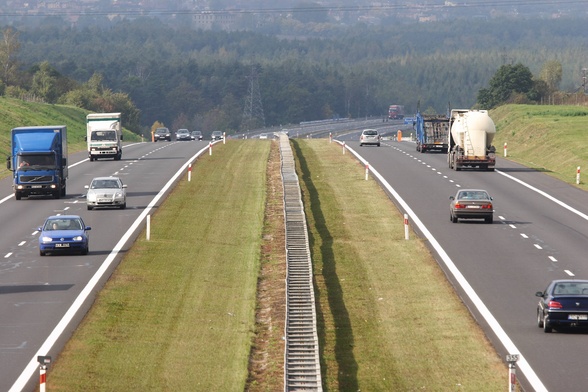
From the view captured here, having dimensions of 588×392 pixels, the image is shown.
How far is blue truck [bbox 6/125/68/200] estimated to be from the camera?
65375 mm

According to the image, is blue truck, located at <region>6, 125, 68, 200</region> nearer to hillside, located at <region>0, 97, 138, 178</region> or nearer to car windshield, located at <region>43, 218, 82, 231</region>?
car windshield, located at <region>43, 218, 82, 231</region>

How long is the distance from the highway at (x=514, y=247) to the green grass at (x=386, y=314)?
0.83 meters

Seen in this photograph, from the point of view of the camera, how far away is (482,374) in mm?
31109

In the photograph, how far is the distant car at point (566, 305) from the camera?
3372 cm

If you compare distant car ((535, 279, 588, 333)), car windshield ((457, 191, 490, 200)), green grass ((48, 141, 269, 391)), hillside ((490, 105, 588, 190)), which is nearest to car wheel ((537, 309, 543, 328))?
distant car ((535, 279, 588, 333))

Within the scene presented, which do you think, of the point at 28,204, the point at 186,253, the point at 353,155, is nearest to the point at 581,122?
the point at 353,155

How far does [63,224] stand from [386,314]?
1492 centimetres

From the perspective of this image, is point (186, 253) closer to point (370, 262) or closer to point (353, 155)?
point (370, 262)

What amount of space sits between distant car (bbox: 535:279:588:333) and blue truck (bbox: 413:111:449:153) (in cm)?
6229

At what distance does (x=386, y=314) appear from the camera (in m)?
38.9

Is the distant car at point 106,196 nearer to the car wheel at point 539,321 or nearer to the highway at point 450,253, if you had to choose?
the highway at point 450,253

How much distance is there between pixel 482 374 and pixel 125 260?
1912 cm

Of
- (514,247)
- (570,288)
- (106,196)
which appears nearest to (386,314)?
(570,288)

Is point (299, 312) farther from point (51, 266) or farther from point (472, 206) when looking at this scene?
point (472, 206)
